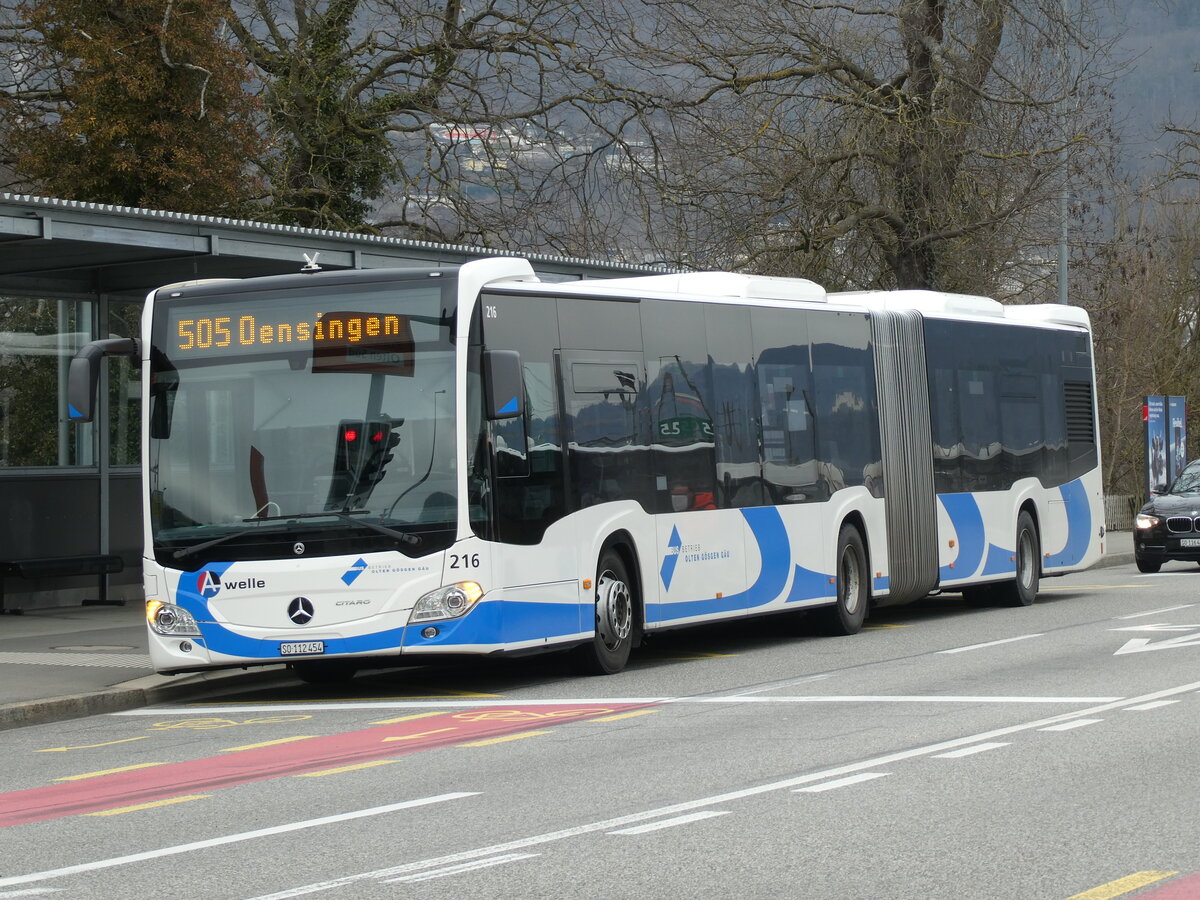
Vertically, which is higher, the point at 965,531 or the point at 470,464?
the point at 470,464

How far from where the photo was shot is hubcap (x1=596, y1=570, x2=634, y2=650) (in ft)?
46.7

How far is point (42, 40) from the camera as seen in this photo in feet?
96.4

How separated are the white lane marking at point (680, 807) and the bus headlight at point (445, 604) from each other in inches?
155

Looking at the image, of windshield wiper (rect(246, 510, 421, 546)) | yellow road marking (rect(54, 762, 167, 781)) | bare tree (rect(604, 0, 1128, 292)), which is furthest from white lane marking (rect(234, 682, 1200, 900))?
bare tree (rect(604, 0, 1128, 292))

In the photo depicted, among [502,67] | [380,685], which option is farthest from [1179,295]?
[380,685]

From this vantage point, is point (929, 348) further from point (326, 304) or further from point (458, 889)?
point (458, 889)

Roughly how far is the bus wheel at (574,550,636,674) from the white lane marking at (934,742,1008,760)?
15.6ft

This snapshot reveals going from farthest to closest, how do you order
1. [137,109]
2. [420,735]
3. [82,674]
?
[137,109] → [82,674] → [420,735]

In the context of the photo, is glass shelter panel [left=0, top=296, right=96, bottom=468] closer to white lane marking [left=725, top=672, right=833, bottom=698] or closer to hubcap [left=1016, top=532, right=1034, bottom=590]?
white lane marking [left=725, top=672, right=833, bottom=698]

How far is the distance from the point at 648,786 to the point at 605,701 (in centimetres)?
382

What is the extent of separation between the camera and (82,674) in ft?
47.9

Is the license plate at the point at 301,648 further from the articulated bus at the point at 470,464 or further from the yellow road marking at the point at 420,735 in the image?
the yellow road marking at the point at 420,735

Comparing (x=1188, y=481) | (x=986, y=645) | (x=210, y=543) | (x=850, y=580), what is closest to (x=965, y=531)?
(x=850, y=580)

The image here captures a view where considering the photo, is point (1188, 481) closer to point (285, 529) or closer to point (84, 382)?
point (285, 529)
